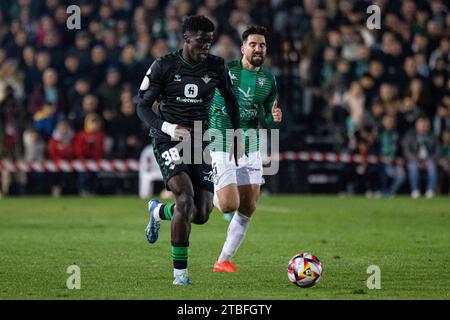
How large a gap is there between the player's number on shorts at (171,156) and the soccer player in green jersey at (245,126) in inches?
51.0

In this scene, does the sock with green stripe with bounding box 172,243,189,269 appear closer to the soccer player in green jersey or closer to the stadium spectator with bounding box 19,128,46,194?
the soccer player in green jersey

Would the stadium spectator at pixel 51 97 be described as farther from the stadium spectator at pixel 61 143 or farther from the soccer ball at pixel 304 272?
the soccer ball at pixel 304 272

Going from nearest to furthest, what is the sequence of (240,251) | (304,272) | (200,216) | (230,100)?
(304,272), (200,216), (230,100), (240,251)

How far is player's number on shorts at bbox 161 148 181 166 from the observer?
1119 centimetres

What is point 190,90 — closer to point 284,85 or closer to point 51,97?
point 284,85

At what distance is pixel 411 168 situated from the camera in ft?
85.2

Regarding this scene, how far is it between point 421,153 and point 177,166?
1582cm

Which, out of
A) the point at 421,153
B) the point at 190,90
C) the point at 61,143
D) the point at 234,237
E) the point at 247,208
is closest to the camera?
the point at 190,90

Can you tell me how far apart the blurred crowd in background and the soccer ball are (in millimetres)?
14666

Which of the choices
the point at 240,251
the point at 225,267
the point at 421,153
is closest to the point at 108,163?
the point at 421,153

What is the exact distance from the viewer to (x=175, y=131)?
→ 10883 millimetres

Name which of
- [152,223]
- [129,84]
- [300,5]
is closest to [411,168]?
[300,5]

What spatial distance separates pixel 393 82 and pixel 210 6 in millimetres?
4540

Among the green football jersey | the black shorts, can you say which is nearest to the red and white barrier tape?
the green football jersey
